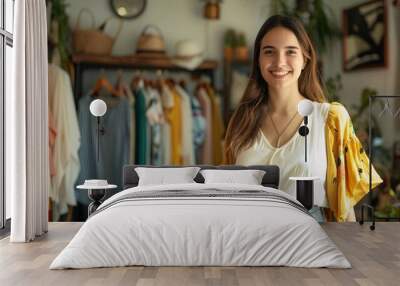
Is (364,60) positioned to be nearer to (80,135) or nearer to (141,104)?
(141,104)

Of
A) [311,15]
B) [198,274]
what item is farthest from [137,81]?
[198,274]

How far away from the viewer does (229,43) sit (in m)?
7.31

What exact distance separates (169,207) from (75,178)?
2.81 m

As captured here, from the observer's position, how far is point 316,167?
696cm

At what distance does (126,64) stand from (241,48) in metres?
1.28

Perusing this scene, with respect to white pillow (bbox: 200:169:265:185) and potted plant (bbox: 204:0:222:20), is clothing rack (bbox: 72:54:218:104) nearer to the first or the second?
potted plant (bbox: 204:0:222:20)

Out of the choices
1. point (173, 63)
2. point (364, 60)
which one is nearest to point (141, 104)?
point (173, 63)

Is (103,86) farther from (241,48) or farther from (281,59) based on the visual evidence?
(281,59)

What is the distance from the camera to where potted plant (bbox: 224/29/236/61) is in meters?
7.30

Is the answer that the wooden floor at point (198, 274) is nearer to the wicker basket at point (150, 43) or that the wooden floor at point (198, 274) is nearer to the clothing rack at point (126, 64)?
the clothing rack at point (126, 64)

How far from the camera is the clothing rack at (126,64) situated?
23.9 feet

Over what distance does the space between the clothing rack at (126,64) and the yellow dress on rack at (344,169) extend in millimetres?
1443

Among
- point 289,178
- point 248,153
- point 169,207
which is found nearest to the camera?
point 169,207

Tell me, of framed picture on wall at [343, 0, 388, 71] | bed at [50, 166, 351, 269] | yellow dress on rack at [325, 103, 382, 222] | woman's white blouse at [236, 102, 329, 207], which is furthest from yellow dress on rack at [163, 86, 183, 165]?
bed at [50, 166, 351, 269]
